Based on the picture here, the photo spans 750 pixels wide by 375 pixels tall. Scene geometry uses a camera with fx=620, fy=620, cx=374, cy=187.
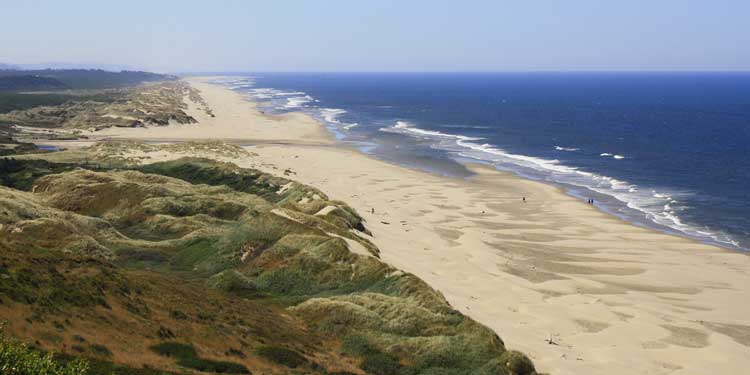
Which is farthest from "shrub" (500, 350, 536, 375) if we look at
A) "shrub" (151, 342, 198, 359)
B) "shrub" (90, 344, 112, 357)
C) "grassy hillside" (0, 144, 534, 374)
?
"shrub" (90, 344, 112, 357)

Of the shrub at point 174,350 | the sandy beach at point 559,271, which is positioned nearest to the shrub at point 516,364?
the sandy beach at point 559,271

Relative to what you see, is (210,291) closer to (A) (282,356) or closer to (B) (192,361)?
(A) (282,356)

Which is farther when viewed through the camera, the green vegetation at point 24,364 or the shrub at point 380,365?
the shrub at point 380,365

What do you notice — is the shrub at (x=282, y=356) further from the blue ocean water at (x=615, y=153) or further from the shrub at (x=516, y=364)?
the blue ocean water at (x=615, y=153)

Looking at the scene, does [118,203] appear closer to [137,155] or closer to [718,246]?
[137,155]

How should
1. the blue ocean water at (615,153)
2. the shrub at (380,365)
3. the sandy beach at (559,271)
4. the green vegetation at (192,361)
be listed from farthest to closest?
the blue ocean water at (615,153) → the sandy beach at (559,271) → the shrub at (380,365) → the green vegetation at (192,361)

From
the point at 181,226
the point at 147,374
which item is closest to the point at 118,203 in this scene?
the point at 181,226

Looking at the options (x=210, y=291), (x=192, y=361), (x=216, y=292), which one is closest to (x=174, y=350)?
(x=192, y=361)
